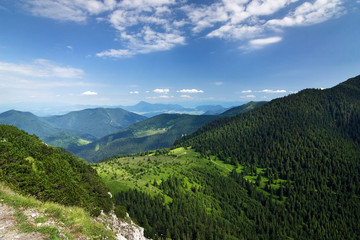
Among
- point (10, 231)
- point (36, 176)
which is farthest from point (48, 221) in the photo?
point (36, 176)

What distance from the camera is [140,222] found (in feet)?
292

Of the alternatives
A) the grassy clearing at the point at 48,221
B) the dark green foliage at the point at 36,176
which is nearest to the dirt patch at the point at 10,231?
the grassy clearing at the point at 48,221

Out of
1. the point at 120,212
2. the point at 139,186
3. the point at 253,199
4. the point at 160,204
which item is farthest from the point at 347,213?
the point at 120,212

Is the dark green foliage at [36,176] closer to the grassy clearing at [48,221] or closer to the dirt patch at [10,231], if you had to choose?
the grassy clearing at [48,221]

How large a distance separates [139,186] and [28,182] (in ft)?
339

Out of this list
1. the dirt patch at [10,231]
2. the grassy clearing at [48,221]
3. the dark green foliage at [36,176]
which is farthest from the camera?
A: the dark green foliage at [36,176]

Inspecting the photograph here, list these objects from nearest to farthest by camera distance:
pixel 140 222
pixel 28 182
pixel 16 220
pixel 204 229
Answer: pixel 16 220 → pixel 28 182 → pixel 140 222 → pixel 204 229

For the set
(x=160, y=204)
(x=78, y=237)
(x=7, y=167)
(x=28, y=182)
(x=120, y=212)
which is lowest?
(x=160, y=204)

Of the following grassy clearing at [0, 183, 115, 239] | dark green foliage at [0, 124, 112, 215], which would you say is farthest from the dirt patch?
dark green foliage at [0, 124, 112, 215]

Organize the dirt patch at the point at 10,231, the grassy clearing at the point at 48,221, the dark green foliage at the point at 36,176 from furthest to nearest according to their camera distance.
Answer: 1. the dark green foliage at the point at 36,176
2. the grassy clearing at the point at 48,221
3. the dirt patch at the point at 10,231

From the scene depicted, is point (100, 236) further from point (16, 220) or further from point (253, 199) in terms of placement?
point (253, 199)

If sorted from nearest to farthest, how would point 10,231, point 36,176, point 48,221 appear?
point 10,231, point 48,221, point 36,176

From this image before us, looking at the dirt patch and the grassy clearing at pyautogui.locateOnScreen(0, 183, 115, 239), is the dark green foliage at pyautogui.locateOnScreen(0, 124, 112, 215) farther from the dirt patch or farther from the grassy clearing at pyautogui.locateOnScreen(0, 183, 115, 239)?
the dirt patch

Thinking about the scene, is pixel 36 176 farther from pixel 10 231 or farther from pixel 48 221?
pixel 10 231
